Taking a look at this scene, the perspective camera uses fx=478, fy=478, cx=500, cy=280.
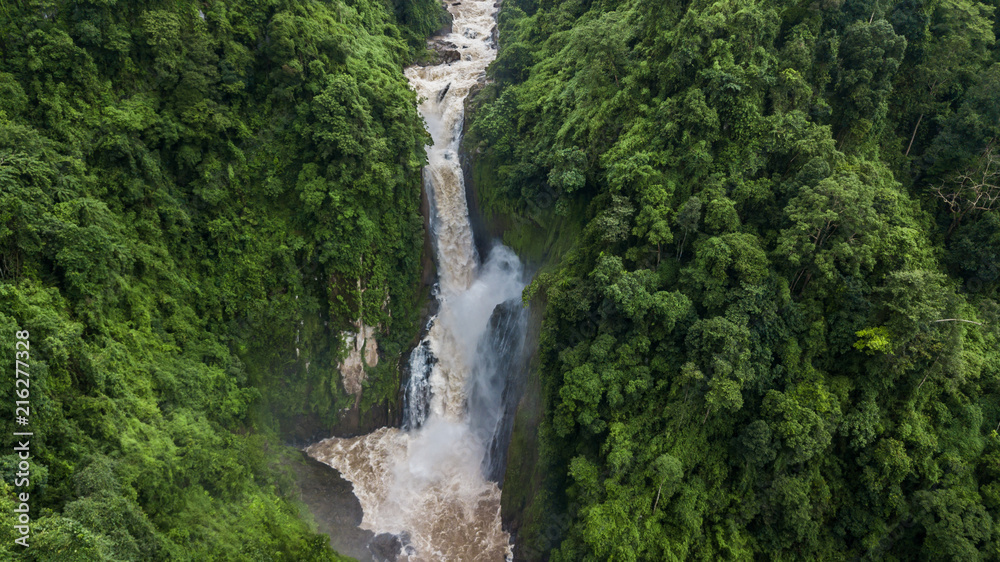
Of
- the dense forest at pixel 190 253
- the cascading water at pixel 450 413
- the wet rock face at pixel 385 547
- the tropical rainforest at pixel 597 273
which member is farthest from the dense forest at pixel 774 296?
the dense forest at pixel 190 253

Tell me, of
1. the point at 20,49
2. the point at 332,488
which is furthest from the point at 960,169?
the point at 20,49

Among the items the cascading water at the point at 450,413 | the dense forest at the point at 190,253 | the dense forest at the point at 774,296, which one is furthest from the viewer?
the cascading water at the point at 450,413

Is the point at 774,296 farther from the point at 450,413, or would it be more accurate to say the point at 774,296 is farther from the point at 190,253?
the point at 190,253

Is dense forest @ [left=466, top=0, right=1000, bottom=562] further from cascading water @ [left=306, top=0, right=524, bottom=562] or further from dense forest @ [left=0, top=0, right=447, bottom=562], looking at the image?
dense forest @ [left=0, top=0, right=447, bottom=562]

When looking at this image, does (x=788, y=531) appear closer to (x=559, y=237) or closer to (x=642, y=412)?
(x=642, y=412)

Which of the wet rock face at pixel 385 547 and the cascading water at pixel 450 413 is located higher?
the cascading water at pixel 450 413

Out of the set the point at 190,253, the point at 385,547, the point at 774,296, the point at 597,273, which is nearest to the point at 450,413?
the point at 385,547

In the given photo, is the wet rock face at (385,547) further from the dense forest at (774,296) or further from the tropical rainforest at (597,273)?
the dense forest at (774,296)
